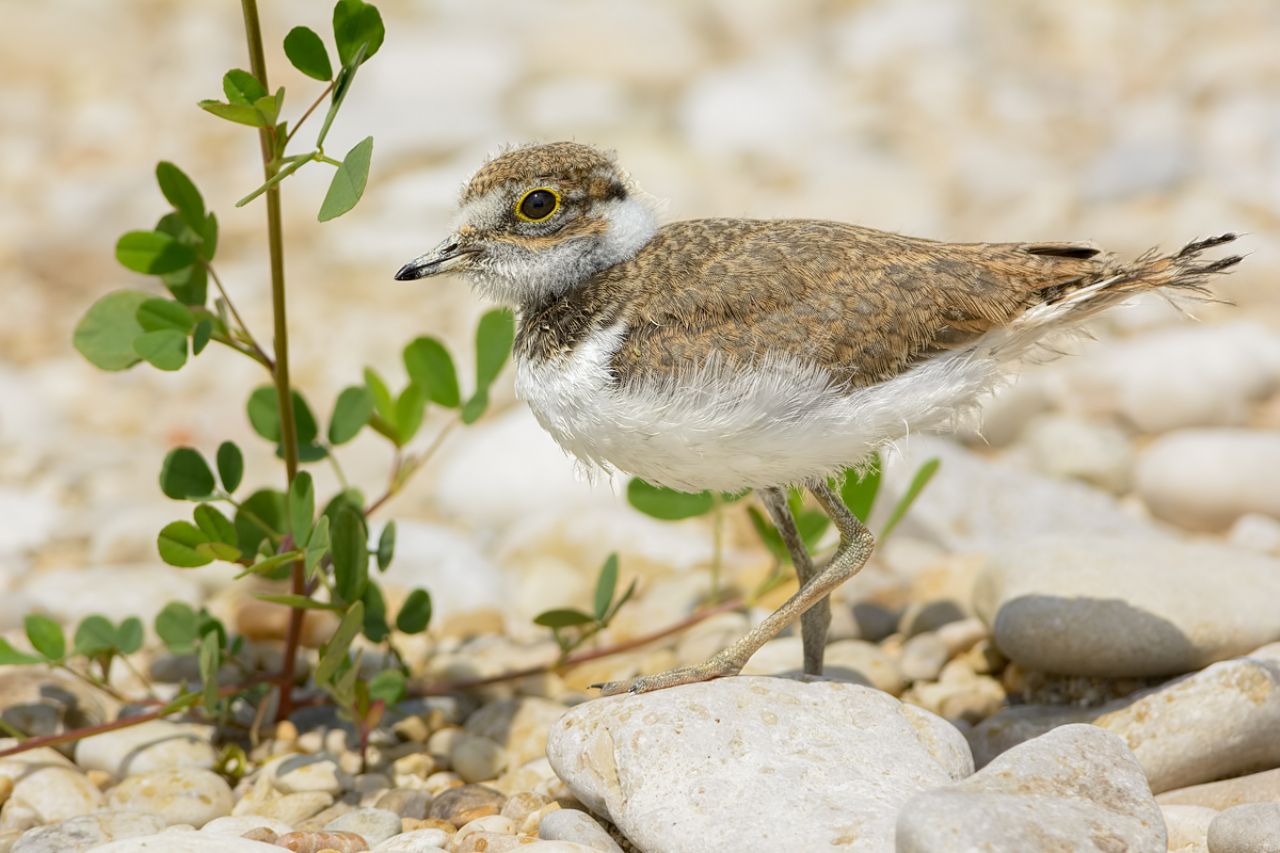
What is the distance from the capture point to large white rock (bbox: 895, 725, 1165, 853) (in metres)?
2.84

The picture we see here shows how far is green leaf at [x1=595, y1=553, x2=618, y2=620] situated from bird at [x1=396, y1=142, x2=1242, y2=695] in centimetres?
56

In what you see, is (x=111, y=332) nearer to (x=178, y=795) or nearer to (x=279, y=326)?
(x=279, y=326)

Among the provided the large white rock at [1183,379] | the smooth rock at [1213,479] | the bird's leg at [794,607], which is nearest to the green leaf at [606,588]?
the bird's leg at [794,607]

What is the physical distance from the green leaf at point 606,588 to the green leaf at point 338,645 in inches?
34.2

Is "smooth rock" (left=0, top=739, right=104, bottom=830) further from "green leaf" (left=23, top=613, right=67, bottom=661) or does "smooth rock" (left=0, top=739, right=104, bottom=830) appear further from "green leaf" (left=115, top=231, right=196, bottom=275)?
"green leaf" (left=115, top=231, right=196, bottom=275)

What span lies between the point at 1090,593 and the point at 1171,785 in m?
0.67

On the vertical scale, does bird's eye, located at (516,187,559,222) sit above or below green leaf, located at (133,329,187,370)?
above

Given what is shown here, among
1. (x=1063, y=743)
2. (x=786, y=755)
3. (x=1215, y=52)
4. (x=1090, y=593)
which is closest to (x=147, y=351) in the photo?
(x=786, y=755)

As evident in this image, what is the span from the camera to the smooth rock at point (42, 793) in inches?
149

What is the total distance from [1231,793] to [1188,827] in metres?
0.26

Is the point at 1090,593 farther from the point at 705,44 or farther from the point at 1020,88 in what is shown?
the point at 705,44

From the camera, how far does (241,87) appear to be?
10.8 feet

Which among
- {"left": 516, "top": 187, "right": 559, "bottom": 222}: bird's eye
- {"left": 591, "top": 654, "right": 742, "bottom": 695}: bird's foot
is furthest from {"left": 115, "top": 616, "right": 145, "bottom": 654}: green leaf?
{"left": 516, "top": 187, "right": 559, "bottom": 222}: bird's eye

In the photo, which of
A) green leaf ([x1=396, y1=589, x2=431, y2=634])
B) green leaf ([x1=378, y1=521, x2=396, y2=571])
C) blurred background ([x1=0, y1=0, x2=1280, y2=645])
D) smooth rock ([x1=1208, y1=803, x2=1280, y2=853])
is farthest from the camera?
blurred background ([x1=0, y1=0, x2=1280, y2=645])
